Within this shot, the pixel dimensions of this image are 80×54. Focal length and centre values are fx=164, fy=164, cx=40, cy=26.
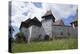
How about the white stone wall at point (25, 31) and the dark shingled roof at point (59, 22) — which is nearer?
the white stone wall at point (25, 31)

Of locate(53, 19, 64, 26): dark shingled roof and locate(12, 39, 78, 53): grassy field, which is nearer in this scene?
locate(12, 39, 78, 53): grassy field

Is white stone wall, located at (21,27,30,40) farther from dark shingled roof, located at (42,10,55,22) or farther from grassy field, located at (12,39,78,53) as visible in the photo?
dark shingled roof, located at (42,10,55,22)

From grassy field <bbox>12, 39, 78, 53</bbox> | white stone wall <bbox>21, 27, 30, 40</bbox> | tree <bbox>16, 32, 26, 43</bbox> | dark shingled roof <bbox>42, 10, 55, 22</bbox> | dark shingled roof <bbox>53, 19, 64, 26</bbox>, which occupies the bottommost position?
grassy field <bbox>12, 39, 78, 53</bbox>

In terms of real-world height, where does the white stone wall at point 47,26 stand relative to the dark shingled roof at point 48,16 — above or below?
below

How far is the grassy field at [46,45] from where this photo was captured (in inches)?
59.9

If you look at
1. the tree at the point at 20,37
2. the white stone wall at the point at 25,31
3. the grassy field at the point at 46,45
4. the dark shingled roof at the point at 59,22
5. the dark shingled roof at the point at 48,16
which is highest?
the dark shingled roof at the point at 48,16

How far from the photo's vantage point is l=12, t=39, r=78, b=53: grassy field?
59.9 inches

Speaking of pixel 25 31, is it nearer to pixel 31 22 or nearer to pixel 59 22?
pixel 31 22

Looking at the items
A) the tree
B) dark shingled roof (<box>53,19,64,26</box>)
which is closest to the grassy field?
the tree

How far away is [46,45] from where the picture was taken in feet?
5.33

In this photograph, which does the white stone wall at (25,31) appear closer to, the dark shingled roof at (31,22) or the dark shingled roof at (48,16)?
the dark shingled roof at (31,22)

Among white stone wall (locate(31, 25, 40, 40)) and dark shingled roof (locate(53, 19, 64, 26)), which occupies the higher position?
dark shingled roof (locate(53, 19, 64, 26))

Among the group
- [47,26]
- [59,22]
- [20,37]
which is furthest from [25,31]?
[59,22]

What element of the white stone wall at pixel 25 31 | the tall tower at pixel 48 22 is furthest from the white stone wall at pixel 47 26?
the white stone wall at pixel 25 31
